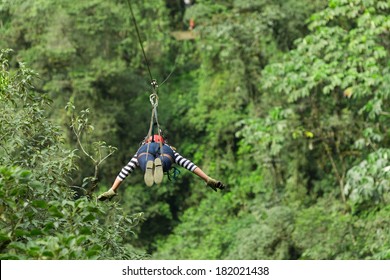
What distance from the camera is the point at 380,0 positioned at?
53.3 ft

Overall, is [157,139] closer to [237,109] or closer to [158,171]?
[158,171]

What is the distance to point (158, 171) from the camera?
29.1ft

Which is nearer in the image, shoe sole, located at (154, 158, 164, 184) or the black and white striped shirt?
shoe sole, located at (154, 158, 164, 184)

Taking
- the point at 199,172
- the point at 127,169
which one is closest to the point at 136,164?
the point at 127,169

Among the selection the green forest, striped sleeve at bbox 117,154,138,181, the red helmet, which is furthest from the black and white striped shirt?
the green forest

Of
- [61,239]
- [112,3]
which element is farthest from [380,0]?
[61,239]

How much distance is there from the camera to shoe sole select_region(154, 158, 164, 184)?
28.9 feet

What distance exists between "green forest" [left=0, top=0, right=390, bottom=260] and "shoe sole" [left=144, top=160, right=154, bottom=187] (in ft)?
18.6

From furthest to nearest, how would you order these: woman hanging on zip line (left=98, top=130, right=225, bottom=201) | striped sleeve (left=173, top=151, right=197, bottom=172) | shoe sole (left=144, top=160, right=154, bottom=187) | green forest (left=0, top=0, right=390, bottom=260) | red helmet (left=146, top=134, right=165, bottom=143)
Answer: green forest (left=0, top=0, right=390, bottom=260)
red helmet (left=146, top=134, right=165, bottom=143)
striped sleeve (left=173, top=151, right=197, bottom=172)
woman hanging on zip line (left=98, top=130, right=225, bottom=201)
shoe sole (left=144, top=160, right=154, bottom=187)

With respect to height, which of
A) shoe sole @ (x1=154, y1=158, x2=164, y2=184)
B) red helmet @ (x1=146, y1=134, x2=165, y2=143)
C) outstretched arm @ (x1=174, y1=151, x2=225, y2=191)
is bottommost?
outstretched arm @ (x1=174, y1=151, x2=225, y2=191)

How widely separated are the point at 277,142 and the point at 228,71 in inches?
115

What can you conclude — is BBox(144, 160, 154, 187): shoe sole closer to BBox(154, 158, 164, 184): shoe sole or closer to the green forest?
BBox(154, 158, 164, 184): shoe sole

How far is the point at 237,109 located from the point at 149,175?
11.4m

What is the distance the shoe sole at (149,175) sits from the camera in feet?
28.9
